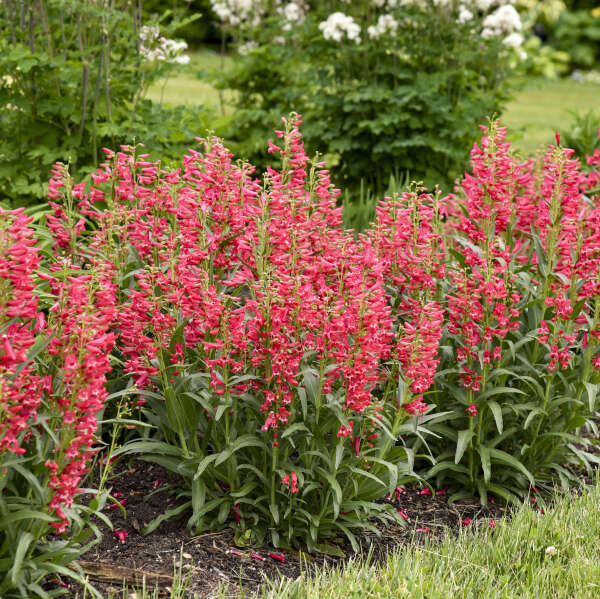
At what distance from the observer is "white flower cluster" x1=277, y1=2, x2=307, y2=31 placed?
27.7 ft

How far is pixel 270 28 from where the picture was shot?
27.7ft

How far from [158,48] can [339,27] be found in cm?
185

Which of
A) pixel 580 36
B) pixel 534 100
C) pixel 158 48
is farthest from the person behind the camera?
pixel 580 36

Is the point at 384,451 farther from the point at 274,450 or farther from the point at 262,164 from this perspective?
the point at 262,164

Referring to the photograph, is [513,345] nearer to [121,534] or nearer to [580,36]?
[121,534]

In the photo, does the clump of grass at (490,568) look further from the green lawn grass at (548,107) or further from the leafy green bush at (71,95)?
the green lawn grass at (548,107)

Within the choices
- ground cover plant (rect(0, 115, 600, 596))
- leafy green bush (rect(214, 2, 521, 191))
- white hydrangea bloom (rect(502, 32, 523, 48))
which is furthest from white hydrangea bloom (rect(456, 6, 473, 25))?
ground cover plant (rect(0, 115, 600, 596))

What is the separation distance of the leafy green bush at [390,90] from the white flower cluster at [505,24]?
1cm

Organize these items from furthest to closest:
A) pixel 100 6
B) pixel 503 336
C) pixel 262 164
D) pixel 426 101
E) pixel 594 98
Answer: pixel 594 98 < pixel 262 164 < pixel 426 101 < pixel 100 6 < pixel 503 336

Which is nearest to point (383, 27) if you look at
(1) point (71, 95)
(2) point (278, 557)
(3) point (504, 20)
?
(3) point (504, 20)

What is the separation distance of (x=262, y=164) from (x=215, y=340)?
5.02m

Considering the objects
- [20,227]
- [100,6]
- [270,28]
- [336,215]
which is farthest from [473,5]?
[20,227]

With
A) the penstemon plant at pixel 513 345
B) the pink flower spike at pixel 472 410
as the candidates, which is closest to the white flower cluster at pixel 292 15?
the penstemon plant at pixel 513 345

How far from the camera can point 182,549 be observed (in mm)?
3082
